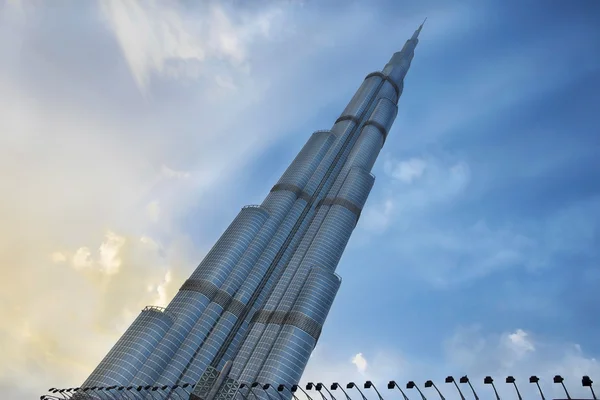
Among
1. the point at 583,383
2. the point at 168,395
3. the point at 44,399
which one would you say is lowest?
the point at 44,399

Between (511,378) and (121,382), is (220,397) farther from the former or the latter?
(511,378)

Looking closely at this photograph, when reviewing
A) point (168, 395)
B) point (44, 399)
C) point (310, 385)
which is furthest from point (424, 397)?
point (168, 395)

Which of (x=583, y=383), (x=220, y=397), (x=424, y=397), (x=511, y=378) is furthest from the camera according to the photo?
(x=220, y=397)

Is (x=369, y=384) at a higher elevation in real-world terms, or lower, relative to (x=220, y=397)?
lower

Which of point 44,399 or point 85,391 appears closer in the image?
point 44,399

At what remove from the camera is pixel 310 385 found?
339 feet

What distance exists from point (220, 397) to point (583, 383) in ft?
438

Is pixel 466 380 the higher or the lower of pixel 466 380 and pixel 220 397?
the lower

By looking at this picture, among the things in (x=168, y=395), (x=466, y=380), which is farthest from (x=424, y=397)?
(x=168, y=395)

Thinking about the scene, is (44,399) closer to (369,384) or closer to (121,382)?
(121,382)

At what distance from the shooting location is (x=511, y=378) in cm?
8081

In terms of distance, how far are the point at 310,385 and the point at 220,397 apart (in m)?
83.8

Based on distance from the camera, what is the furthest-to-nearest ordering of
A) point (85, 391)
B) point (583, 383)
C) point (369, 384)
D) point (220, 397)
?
1. point (85, 391)
2. point (220, 397)
3. point (369, 384)
4. point (583, 383)

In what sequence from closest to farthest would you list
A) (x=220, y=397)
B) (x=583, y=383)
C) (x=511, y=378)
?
(x=583, y=383), (x=511, y=378), (x=220, y=397)
